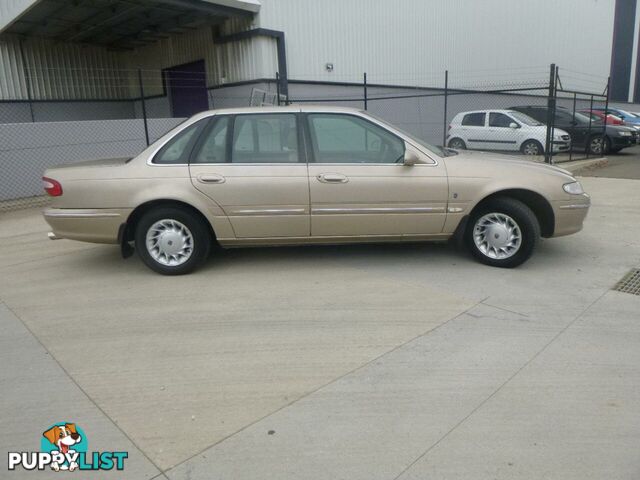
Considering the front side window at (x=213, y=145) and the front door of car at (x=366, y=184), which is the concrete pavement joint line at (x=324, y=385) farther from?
the front side window at (x=213, y=145)

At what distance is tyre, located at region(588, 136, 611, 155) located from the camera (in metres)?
16.3

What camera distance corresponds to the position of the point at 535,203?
16.9ft

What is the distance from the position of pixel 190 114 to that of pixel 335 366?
13.4 meters

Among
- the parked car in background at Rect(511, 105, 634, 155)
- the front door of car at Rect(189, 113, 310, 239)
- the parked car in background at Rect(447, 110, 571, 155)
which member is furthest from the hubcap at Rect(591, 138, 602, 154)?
the front door of car at Rect(189, 113, 310, 239)

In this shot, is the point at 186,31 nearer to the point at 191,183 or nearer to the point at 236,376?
the point at 191,183

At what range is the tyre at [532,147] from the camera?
47.4 ft

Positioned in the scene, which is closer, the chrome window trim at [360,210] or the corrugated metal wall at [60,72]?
the chrome window trim at [360,210]

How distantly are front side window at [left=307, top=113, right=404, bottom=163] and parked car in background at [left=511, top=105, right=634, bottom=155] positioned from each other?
42.8 feet

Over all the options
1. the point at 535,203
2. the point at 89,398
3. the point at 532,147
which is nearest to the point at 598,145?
the point at 532,147

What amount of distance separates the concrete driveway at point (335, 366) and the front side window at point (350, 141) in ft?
3.63

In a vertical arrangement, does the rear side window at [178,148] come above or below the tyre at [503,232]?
above

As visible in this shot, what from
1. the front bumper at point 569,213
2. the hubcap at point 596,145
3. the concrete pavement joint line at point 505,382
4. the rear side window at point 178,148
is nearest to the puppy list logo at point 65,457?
the concrete pavement joint line at point 505,382

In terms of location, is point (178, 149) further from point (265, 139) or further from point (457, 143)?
point (457, 143)

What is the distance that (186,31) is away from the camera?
14750 mm
